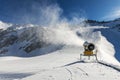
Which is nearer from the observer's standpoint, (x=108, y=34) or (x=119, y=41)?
(x=119, y=41)

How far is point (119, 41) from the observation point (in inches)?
3332

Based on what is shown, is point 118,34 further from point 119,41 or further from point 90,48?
point 90,48

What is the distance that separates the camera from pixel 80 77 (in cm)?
2023

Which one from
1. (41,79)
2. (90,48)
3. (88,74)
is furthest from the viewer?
(90,48)

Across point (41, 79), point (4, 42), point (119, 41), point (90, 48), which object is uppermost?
point (4, 42)

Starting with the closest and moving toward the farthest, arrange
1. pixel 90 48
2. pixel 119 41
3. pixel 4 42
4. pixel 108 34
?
1. pixel 90 48
2. pixel 119 41
3. pixel 108 34
4. pixel 4 42

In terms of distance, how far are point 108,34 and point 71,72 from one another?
72024mm

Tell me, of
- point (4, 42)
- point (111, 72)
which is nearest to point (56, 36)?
point (111, 72)

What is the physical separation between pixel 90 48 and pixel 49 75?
→ 45.0ft

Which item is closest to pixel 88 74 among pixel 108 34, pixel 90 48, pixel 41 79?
pixel 41 79

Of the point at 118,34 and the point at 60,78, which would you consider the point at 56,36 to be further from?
the point at 60,78

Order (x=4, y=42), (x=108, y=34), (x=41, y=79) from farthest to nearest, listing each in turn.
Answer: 1. (x=4, y=42)
2. (x=108, y=34)
3. (x=41, y=79)

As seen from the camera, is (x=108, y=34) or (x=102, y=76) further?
(x=108, y=34)

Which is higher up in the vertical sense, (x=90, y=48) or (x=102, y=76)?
(x=90, y=48)
